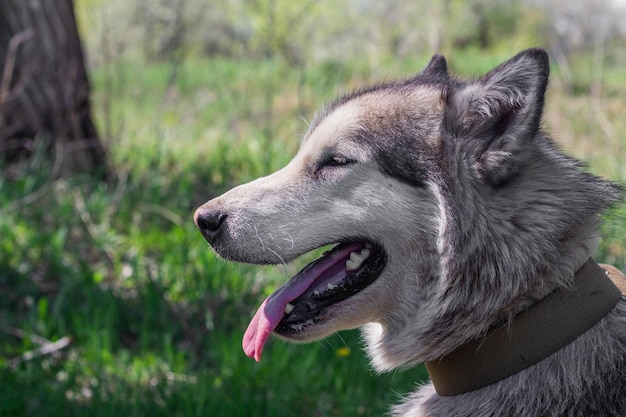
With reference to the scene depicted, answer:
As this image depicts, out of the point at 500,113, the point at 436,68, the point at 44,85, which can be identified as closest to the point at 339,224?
the point at 500,113

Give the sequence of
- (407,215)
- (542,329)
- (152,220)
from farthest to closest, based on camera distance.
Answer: (152,220), (407,215), (542,329)

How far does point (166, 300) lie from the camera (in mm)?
4520

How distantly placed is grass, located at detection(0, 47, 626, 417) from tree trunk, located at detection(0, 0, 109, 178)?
0.25m

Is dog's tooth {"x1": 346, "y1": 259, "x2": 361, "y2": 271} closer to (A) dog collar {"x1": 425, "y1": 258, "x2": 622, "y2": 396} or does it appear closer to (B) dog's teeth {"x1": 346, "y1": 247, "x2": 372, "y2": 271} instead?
(B) dog's teeth {"x1": 346, "y1": 247, "x2": 372, "y2": 271}

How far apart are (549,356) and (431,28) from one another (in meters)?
4.43

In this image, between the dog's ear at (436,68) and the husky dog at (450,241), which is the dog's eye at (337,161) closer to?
the husky dog at (450,241)

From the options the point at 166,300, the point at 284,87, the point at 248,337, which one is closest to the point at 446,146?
the point at 248,337

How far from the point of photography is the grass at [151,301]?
369cm

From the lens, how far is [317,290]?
104 inches

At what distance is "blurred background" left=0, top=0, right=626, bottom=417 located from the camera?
379cm

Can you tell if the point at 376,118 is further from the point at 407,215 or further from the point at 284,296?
the point at 284,296

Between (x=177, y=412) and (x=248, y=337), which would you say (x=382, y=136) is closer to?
(x=248, y=337)

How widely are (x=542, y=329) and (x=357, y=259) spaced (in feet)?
2.25

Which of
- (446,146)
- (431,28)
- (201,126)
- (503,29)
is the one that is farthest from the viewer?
(503,29)
